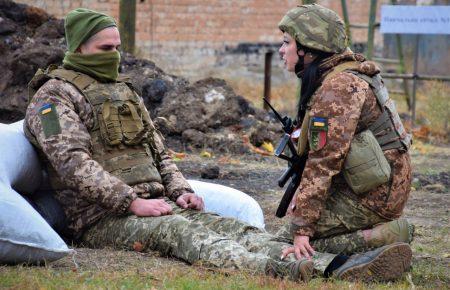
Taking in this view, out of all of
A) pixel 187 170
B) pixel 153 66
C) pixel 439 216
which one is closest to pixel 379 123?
pixel 439 216

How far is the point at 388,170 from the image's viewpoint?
4.80m

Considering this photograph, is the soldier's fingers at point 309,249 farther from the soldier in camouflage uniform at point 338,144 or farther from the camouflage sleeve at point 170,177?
the camouflage sleeve at point 170,177

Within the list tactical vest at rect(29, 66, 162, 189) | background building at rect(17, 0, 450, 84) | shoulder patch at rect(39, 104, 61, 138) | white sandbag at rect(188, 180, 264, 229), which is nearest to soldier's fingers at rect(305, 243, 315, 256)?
tactical vest at rect(29, 66, 162, 189)

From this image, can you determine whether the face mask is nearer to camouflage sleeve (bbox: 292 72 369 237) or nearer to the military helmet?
the military helmet

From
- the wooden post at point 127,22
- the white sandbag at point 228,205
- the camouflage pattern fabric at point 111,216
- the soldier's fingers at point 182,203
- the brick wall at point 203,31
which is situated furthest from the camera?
the brick wall at point 203,31

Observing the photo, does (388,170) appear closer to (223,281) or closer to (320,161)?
(320,161)

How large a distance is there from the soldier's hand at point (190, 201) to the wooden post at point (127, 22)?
629 cm

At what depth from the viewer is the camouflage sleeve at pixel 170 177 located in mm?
5574

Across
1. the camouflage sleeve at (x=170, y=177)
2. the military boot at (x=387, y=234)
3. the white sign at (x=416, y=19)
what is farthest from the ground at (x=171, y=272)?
the white sign at (x=416, y=19)

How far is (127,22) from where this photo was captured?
11.5 meters

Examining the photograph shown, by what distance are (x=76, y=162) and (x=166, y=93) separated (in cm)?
562

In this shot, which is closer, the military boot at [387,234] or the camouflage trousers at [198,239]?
the camouflage trousers at [198,239]

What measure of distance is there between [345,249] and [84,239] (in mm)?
1459

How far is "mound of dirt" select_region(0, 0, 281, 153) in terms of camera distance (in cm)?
984
